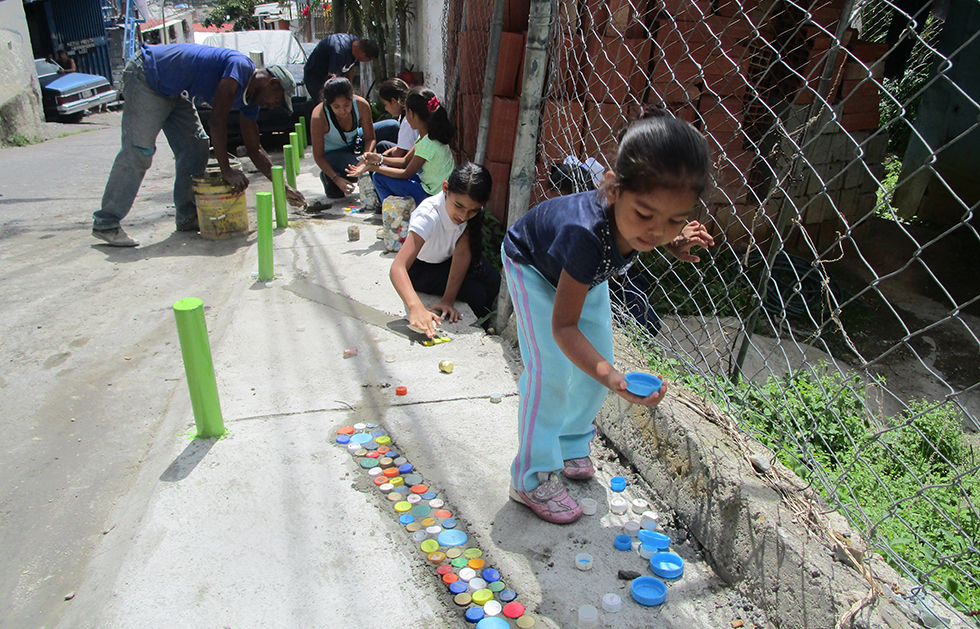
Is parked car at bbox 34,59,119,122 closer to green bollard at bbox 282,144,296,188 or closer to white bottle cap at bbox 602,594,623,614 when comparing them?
green bollard at bbox 282,144,296,188

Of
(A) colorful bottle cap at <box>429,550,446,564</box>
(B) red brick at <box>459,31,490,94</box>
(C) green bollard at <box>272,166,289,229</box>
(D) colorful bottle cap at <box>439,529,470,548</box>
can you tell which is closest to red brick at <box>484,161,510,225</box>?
(B) red brick at <box>459,31,490,94</box>

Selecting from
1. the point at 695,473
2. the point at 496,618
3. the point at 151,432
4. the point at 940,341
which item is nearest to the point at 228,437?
the point at 151,432

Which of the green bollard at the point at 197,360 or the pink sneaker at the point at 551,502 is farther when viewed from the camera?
the green bollard at the point at 197,360

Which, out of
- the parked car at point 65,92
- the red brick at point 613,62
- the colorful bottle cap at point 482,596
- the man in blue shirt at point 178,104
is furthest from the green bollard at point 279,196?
the parked car at point 65,92

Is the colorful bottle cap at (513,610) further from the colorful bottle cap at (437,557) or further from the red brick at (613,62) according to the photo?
the red brick at (613,62)

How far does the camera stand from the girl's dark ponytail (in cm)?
472

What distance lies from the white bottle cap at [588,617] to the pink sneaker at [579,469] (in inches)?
23.2

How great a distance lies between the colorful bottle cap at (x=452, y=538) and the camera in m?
1.97

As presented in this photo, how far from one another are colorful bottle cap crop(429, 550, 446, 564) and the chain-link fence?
106cm

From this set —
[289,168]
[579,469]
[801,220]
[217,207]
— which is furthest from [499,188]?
[579,469]

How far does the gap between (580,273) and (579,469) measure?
90cm

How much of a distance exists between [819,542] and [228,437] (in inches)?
78.3

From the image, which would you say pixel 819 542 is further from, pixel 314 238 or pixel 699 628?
pixel 314 238

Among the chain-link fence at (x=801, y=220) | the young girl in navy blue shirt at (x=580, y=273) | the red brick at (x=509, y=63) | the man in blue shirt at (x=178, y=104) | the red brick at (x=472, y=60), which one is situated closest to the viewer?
the young girl in navy blue shirt at (x=580, y=273)
